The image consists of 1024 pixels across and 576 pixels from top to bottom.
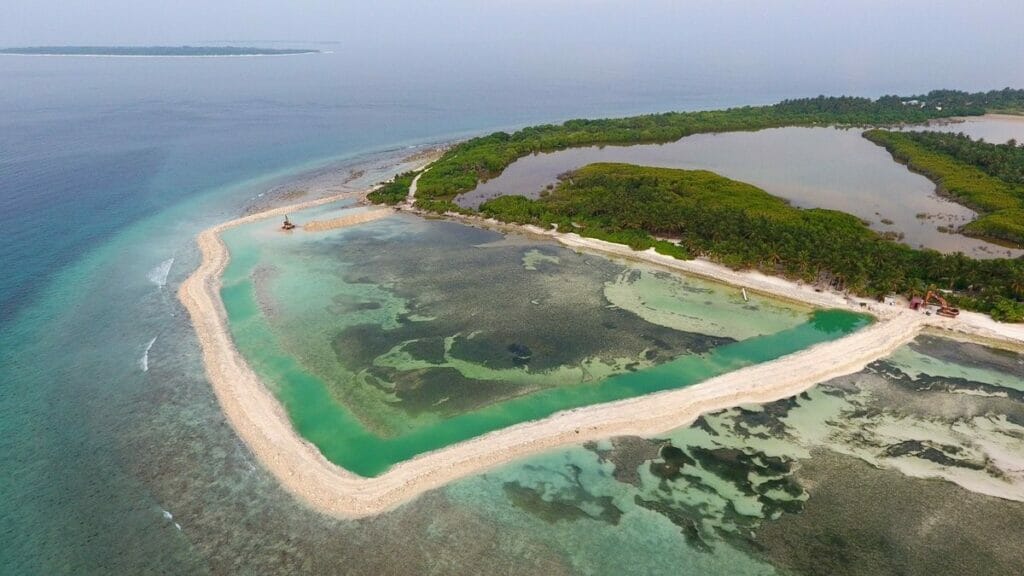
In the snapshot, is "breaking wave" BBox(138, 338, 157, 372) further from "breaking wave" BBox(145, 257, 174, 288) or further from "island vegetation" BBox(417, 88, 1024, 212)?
"island vegetation" BBox(417, 88, 1024, 212)

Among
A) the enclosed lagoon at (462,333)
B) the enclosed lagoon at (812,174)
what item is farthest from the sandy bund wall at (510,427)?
the enclosed lagoon at (812,174)

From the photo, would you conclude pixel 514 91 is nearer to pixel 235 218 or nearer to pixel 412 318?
pixel 235 218

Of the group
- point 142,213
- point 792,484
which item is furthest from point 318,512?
point 142,213

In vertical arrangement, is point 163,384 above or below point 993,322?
below

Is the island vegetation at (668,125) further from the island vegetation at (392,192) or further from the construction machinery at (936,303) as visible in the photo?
the construction machinery at (936,303)

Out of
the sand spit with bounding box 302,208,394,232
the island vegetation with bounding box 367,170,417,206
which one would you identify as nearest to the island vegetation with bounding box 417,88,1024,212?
the island vegetation with bounding box 367,170,417,206
